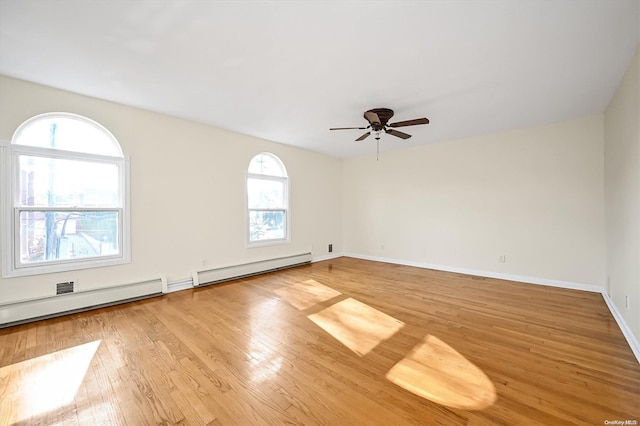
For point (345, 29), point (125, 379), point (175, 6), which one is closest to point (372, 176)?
point (345, 29)

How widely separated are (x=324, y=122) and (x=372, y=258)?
3565 millimetres

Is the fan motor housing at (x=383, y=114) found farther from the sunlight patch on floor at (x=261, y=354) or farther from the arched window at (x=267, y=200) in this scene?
the sunlight patch on floor at (x=261, y=354)

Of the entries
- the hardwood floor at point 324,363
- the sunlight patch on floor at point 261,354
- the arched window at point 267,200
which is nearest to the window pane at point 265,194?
the arched window at point 267,200

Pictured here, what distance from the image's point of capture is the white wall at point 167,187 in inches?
113

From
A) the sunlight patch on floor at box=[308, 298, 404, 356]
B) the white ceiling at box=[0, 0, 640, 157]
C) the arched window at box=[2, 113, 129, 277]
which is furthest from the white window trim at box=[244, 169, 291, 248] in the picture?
the sunlight patch on floor at box=[308, 298, 404, 356]

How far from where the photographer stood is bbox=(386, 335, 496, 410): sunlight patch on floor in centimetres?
164

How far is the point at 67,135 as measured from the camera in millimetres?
3107

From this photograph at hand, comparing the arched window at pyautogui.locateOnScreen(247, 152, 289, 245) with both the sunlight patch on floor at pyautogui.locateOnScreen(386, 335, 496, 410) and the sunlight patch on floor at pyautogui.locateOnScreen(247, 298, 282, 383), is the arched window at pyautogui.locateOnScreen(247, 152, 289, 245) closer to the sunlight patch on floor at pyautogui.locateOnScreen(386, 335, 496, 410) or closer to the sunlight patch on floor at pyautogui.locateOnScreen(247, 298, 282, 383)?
the sunlight patch on floor at pyautogui.locateOnScreen(247, 298, 282, 383)

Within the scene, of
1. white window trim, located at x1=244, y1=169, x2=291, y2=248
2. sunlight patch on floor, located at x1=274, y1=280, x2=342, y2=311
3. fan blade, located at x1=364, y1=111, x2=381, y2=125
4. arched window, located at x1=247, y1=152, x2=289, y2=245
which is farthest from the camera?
arched window, located at x1=247, y1=152, x2=289, y2=245

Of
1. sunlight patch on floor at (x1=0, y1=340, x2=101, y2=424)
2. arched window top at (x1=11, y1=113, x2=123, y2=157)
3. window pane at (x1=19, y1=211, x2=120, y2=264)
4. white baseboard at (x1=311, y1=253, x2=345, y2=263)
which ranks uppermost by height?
arched window top at (x1=11, y1=113, x2=123, y2=157)

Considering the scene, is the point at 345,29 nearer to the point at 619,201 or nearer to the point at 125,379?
the point at 125,379

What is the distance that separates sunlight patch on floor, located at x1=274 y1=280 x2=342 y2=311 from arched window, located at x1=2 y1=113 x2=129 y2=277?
2214 mm

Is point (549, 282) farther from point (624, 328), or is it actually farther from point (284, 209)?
point (284, 209)

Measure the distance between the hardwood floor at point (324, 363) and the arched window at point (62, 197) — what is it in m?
0.72
